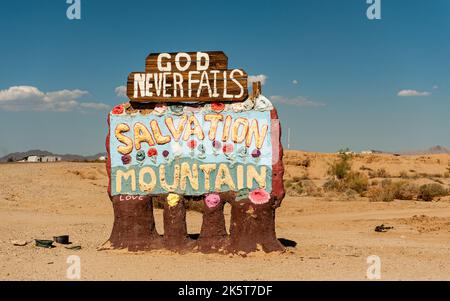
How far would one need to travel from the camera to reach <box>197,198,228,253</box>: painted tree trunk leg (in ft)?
36.1

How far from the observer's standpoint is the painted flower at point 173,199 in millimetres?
11180

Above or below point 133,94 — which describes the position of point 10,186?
below

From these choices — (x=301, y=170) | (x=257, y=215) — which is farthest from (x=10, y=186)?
(x=301, y=170)

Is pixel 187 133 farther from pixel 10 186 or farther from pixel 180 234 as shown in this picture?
pixel 10 186

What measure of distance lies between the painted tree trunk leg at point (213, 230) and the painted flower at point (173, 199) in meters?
0.55

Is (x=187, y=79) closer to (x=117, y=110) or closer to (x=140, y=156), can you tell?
(x=117, y=110)

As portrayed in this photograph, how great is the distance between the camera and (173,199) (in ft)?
36.7

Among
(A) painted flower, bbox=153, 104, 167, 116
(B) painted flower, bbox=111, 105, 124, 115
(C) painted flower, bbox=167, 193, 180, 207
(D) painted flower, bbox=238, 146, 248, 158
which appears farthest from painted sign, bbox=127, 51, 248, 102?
(C) painted flower, bbox=167, 193, 180, 207

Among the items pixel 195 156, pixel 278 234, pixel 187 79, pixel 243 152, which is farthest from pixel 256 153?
pixel 278 234

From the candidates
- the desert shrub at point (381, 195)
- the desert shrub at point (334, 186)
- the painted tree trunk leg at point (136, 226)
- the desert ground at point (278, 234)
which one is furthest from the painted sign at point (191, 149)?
the desert shrub at point (334, 186)

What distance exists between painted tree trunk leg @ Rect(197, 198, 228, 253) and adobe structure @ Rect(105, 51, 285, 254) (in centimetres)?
2

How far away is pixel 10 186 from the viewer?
24734mm

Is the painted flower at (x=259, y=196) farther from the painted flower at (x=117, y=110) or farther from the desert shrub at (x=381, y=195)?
the desert shrub at (x=381, y=195)
